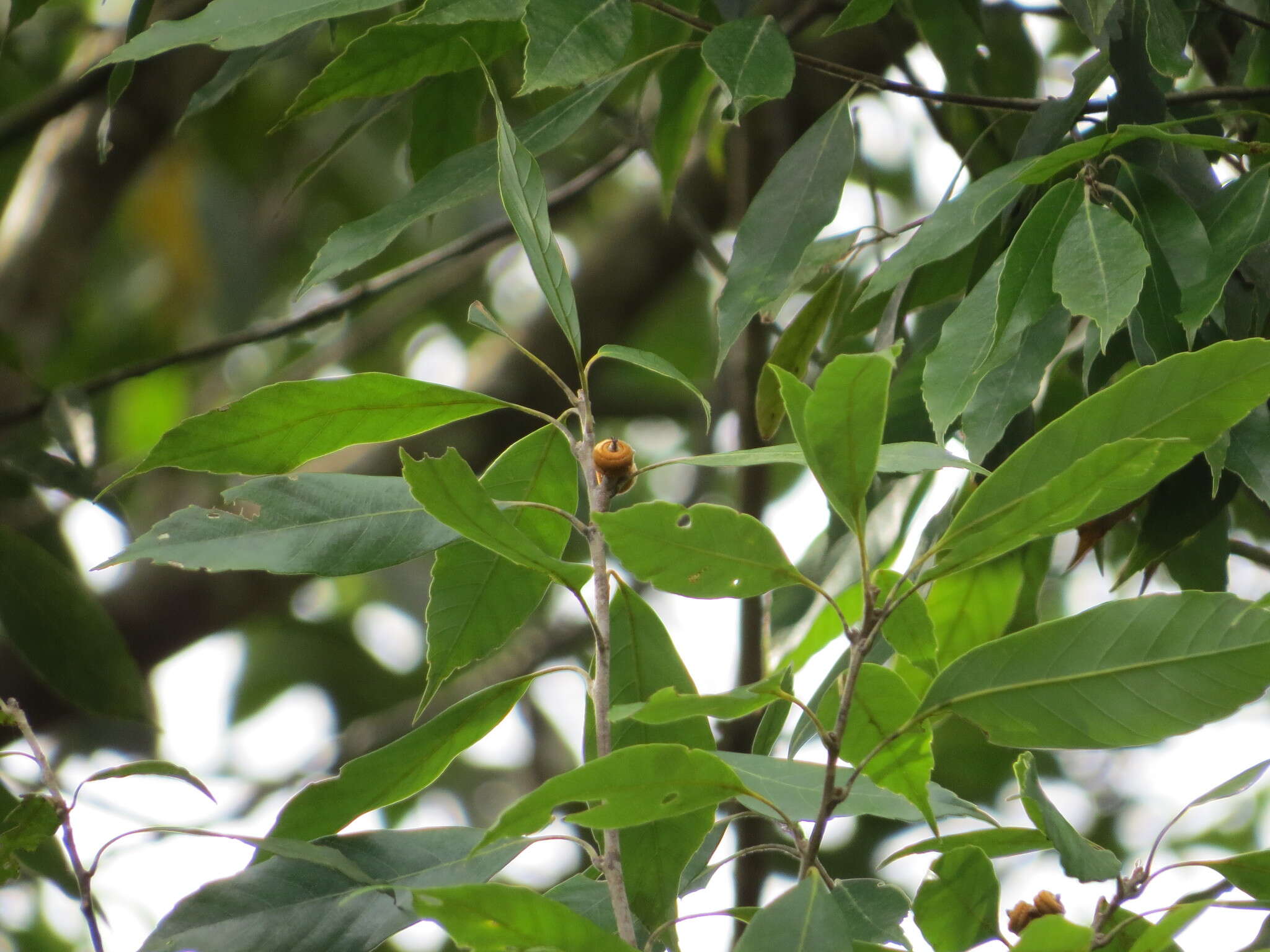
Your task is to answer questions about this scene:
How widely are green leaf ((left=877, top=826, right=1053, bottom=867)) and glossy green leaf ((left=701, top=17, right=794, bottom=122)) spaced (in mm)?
351

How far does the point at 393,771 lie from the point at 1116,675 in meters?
0.30

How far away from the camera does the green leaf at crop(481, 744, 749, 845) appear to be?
44 cm

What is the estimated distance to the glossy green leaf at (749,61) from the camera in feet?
2.20

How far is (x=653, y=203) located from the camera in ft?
6.98

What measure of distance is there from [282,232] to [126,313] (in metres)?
0.44

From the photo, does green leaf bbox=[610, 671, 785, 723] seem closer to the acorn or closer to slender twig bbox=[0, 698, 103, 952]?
the acorn

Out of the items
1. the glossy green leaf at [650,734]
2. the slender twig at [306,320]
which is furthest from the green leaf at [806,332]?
the slender twig at [306,320]

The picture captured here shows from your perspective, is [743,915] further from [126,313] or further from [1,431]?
[126,313]

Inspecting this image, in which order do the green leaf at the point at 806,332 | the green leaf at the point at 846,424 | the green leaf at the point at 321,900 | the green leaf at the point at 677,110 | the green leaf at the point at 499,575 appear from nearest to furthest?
the green leaf at the point at 846,424 → the green leaf at the point at 321,900 → the green leaf at the point at 499,575 → the green leaf at the point at 806,332 → the green leaf at the point at 677,110

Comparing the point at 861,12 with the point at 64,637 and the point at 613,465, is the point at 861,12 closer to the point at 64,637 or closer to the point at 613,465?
the point at 613,465

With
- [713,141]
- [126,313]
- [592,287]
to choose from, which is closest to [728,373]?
[713,141]

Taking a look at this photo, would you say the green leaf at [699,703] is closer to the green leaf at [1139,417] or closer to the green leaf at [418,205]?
the green leaf at [1139,417]

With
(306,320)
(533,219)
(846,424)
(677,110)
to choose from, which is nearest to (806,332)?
(677,110)

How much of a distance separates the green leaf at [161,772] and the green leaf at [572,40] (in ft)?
1.16
